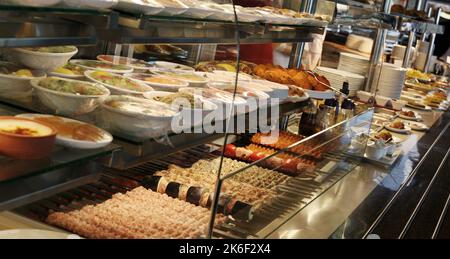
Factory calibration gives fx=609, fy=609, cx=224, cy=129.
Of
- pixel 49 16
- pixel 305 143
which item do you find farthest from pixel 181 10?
pixel 305 143

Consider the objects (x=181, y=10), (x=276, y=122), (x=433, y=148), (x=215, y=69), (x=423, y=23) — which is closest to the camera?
(x=181, y=10)

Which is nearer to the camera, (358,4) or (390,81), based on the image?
(358,4)

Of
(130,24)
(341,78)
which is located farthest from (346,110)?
(130,24)

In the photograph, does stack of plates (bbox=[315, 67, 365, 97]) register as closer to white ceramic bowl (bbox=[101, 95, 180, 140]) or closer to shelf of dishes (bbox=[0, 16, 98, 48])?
white ceramic bowl (bbox=[101, 95, 180, 140])

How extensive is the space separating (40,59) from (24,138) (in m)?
0.45

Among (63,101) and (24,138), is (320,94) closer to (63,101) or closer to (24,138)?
(63,101)

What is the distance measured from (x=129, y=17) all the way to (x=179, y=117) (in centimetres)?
35

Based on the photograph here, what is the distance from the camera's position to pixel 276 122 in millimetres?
2354

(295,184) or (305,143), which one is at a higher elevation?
(305,143)

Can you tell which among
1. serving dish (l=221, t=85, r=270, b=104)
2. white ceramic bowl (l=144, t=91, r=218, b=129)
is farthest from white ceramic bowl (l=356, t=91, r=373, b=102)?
white ceramic bowl (l=144, t=91, r=218, b=129)

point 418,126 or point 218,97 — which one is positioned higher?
point 218,97

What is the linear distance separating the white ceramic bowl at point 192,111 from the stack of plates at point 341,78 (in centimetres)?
139

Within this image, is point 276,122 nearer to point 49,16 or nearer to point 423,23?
point 49,16

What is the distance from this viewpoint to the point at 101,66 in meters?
1.90
